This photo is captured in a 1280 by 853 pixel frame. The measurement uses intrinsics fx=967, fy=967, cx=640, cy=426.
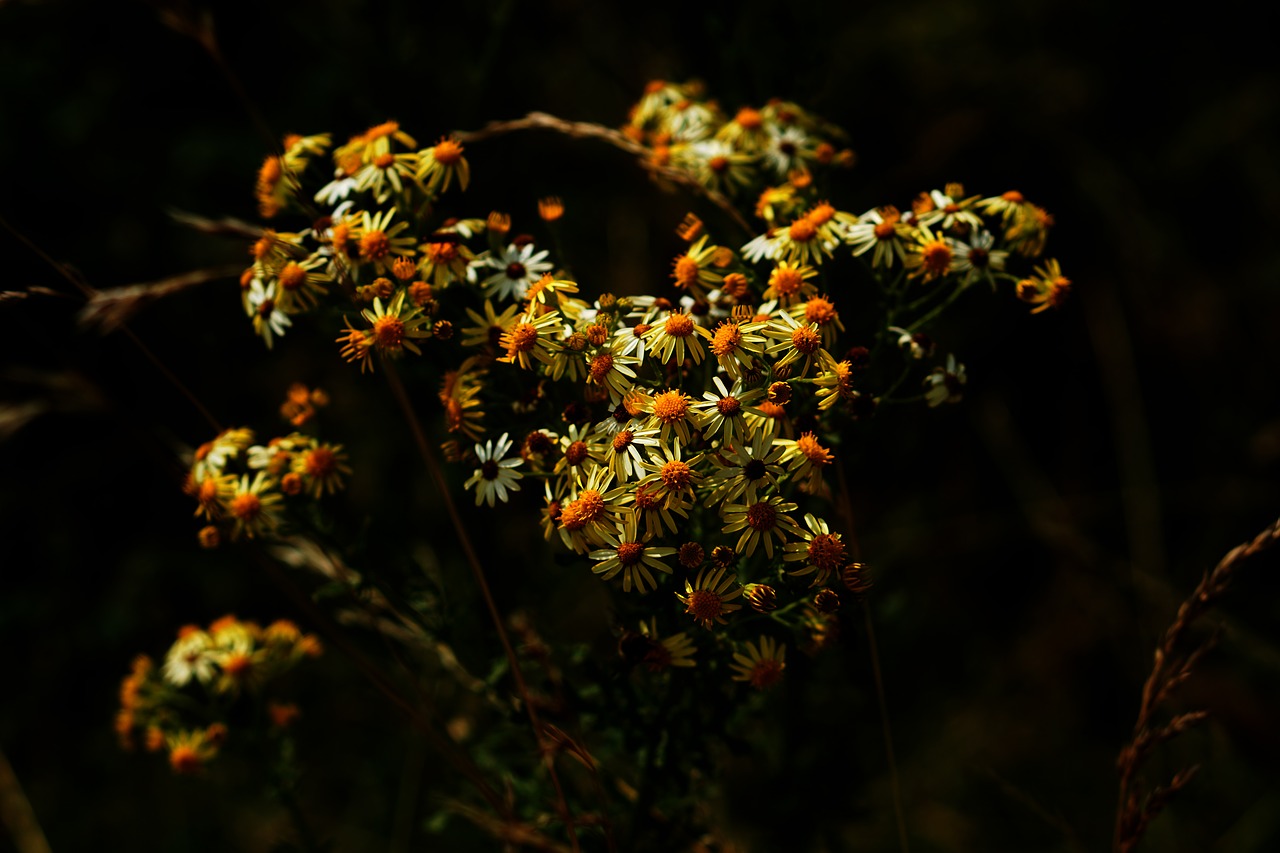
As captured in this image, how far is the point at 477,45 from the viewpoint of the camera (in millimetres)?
3549

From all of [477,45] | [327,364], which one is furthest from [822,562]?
[327,364]

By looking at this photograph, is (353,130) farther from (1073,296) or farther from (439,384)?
(1073,296)

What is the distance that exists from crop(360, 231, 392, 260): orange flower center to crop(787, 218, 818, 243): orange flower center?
835 millimetres

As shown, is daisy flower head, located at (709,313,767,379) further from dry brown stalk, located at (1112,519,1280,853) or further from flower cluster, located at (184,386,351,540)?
dry brown stalk, located at (1112,519,1280,853)

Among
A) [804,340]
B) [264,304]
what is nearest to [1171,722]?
[804,340]

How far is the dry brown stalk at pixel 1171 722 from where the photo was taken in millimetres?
1759

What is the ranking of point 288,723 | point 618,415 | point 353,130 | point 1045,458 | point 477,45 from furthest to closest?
point 1045,458
point 353,130
point 477,45
point 288,723
point 618,415

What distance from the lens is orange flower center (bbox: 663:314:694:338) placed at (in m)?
1.77

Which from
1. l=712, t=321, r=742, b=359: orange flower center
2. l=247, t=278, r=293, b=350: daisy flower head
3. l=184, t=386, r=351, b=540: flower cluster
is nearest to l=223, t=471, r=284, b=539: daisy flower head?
l=184, t=386, r=351, b=540: flower cluster

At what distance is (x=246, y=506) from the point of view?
1.99 metres

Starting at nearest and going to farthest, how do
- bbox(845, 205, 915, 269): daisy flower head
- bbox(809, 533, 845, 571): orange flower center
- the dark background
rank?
bbox(809, 533, 845, 571): orange flower center → bbox(845, 205, 915, 269): daisy flower head → the dark background

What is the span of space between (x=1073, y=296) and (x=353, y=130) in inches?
139

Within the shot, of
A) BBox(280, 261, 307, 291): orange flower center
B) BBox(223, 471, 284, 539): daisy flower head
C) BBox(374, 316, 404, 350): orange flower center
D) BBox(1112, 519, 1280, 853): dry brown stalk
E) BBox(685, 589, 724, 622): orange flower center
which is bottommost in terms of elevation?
BBox(1112, 519, 1280, 853): dry brown stalk

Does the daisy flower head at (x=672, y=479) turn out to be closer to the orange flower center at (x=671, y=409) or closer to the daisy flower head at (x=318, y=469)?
the orange flower center at (x=671, y=409)
